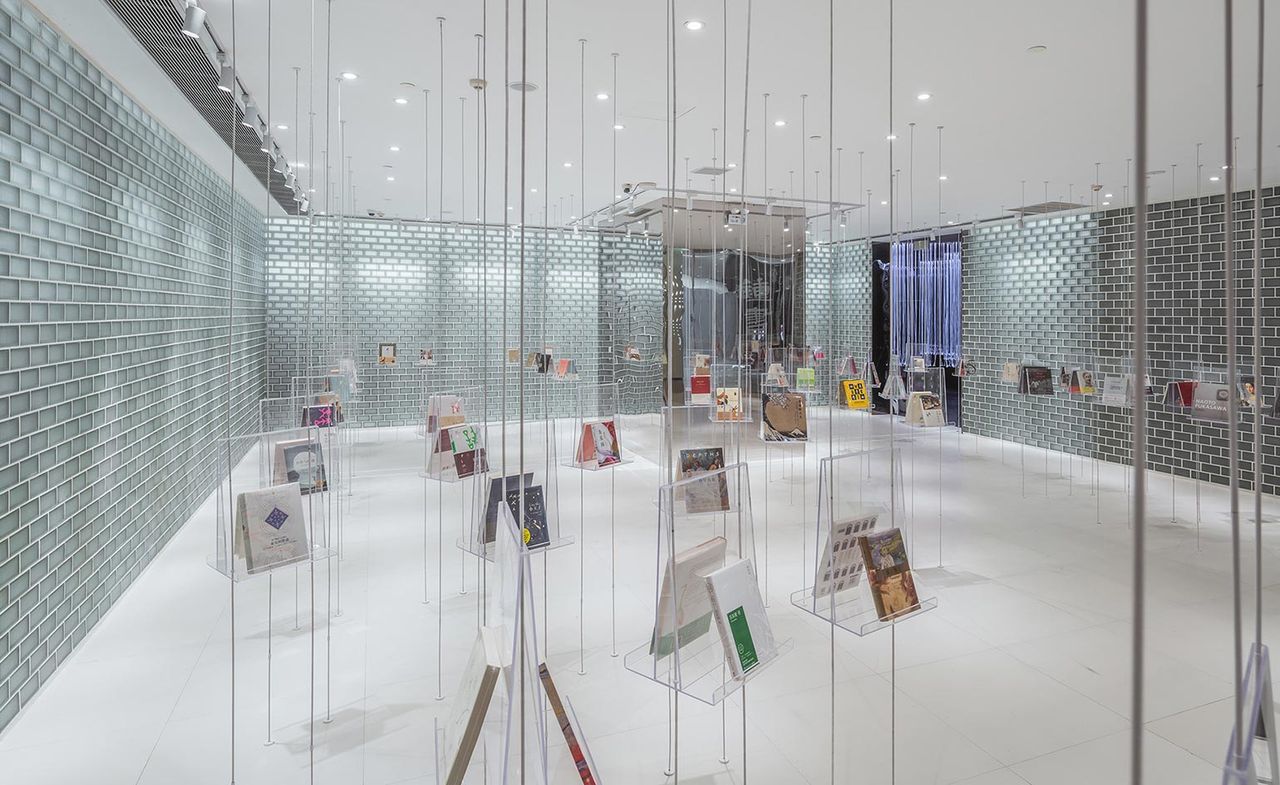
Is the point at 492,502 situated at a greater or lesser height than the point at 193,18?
lesser

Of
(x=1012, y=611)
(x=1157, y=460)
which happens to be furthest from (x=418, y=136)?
(x=1157, y=460)

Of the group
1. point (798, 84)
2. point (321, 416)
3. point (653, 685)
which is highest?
point (798, 84)

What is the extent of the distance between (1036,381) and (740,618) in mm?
6053

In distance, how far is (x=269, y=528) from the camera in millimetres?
2176

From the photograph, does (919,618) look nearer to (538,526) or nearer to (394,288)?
(538,526)

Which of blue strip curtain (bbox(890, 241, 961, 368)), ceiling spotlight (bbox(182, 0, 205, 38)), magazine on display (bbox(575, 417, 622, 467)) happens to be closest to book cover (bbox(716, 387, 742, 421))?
magazine on display (bbox(575, 417, 622, 467))

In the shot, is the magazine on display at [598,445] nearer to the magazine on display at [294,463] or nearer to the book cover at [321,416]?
the magazine on display at [294,463]

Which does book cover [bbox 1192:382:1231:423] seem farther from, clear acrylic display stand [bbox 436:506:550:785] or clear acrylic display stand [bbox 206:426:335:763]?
clear acrylic display stand [bbox 206:426:335:763]

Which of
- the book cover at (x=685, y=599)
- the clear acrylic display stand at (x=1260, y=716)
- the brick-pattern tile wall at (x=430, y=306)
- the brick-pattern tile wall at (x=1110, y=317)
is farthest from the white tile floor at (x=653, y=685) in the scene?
the brick-pattern tile wall at (x=430, y=306)

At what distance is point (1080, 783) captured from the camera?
83.1 inches

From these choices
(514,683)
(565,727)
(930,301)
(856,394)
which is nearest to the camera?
(514,683)

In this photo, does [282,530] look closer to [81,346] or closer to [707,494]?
[707,494]

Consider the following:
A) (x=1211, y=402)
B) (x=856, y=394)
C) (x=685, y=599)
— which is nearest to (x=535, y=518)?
(x=685, y=599)

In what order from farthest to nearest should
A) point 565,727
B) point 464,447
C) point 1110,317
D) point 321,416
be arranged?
point 1110,317, point 321,416, point 464,447, point 565,727
